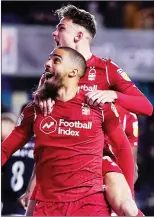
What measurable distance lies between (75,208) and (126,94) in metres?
0.64

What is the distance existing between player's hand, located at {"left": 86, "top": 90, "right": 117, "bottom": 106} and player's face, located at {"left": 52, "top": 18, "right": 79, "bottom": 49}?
0.35 metres

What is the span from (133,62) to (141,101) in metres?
5.33

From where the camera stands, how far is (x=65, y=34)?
157 inches

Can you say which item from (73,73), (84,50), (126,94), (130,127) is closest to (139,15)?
(130,127)

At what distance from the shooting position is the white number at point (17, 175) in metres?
5.01

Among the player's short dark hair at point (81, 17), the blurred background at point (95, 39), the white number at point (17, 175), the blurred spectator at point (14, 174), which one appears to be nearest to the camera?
the player's short dark hair at point (81, 17)

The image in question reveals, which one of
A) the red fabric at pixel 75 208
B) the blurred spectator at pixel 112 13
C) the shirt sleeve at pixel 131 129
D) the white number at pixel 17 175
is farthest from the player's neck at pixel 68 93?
the blurred spectator at pixel 112 13

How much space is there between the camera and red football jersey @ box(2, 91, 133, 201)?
12.3 feet

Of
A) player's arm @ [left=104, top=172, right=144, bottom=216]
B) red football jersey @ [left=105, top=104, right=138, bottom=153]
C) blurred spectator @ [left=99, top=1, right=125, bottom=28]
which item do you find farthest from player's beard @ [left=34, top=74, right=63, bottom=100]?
blurred spectator @ [left=99, top=1, right=125, bottom=28]

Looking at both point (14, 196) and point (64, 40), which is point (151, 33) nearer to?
point (14, 196)

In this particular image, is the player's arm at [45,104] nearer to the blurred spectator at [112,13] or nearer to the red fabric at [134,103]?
the red fabric at [134,103]

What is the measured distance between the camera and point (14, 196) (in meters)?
5.30

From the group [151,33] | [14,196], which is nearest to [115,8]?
[151,33]

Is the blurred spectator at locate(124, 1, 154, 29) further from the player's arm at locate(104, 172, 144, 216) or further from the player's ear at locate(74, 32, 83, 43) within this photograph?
the player's arm at locate(104, 172, 144, 216)
